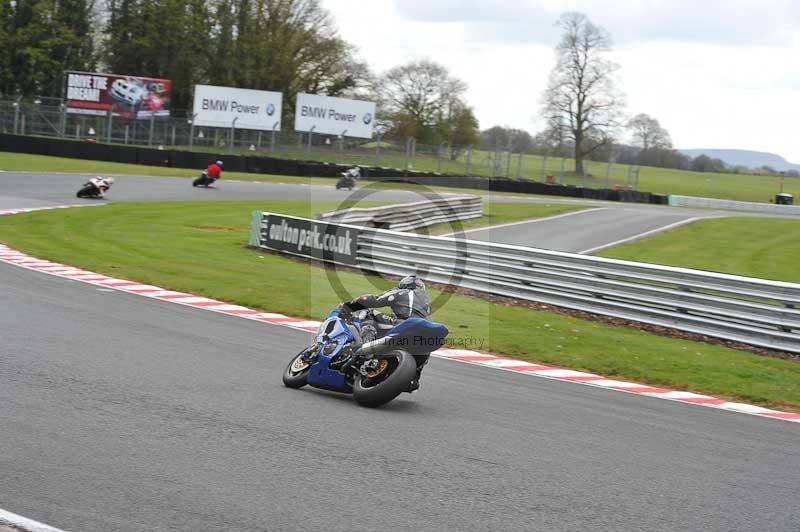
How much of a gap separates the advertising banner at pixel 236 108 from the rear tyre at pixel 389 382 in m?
45.8

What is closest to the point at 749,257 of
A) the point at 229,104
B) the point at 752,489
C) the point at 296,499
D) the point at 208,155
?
the point at 752,489

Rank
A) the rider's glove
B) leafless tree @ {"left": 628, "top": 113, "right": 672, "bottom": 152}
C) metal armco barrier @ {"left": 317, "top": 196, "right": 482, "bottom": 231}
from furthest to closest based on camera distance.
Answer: leafless tree @ {"left": 628, "top": 113, "right": 672, "bottom": 152}
metal armco barrier @ {"left": 317, "top": 196, "right": 482, "bottom": 231}
the rider's glove

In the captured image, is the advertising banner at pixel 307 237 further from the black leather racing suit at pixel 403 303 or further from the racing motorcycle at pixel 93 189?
the black leather racing suit at pixel 403 303

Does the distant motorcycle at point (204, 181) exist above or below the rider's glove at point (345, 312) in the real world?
above

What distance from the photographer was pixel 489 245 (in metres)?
16.2

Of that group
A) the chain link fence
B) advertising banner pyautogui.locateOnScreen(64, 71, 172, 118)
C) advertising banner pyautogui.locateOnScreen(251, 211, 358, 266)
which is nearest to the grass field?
the chain link fence

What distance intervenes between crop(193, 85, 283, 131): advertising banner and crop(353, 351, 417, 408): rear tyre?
45779 mm

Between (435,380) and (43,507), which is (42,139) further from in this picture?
(43,507)

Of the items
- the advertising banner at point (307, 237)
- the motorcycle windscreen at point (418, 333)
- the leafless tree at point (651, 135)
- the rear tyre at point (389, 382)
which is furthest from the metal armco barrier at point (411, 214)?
the leafless tree at point (651, 135)

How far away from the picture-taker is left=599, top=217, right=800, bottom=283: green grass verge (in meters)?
21.5

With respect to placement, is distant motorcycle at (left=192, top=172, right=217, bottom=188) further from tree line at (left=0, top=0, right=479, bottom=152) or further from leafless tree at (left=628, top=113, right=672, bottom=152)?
leafless tree at (left=628, top=113, right=672, bottom=152)

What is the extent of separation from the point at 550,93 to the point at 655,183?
1039 centimetres

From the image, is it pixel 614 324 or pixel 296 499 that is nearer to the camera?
pixel 296 499

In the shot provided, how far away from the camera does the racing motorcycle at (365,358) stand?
762 cm
